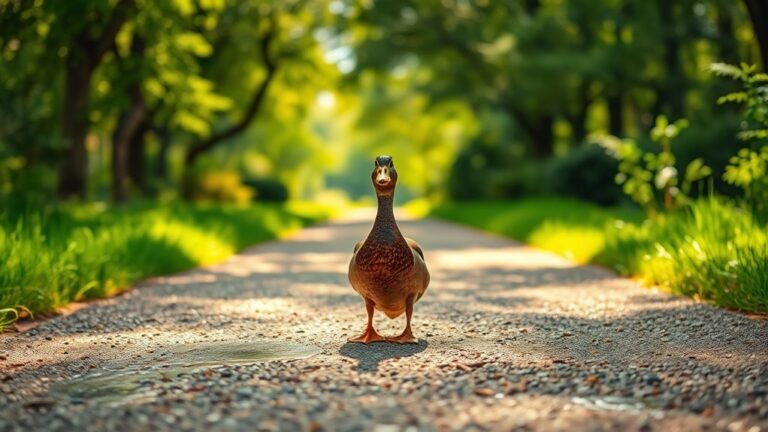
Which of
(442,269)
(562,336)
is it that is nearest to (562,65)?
(442,269)

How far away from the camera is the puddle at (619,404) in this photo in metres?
3.58

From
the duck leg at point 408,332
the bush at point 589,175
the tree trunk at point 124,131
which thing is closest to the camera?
the duck leg at point 408,332

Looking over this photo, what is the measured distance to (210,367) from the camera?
4.53 metres

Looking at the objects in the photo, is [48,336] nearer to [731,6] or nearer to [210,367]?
[210,367]

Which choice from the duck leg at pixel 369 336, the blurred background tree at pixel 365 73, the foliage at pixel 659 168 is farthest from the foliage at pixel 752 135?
the duck leg at pixel 369 336

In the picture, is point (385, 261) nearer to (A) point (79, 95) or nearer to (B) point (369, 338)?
(B) point (369, 338)

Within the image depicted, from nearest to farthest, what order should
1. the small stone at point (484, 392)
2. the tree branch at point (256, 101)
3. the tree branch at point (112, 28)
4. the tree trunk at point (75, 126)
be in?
1. the small stone at point (484, 392)
2. the tree branch at point (112, 28)
3. the tree trunk at point (75, 126)
4. the tree branch at point (256, 101)

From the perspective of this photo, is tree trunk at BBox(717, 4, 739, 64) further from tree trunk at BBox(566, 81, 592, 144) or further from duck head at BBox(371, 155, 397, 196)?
duck head at BBox(371, 155, 397, 196)

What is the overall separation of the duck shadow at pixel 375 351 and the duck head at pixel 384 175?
39.3 inches

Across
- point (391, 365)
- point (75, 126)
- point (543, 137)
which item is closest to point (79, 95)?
point (75, 126)

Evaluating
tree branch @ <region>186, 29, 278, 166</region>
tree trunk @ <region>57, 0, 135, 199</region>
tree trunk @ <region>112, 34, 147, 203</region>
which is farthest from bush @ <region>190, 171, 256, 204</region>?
tree trunk @ <region>57, 0, 135, 199</region>

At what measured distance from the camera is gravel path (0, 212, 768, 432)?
3.49m

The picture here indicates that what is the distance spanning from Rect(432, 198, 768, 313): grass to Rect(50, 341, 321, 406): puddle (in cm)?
355

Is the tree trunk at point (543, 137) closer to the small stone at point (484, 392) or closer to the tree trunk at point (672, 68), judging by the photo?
the tree trunk at point (672, 68)
